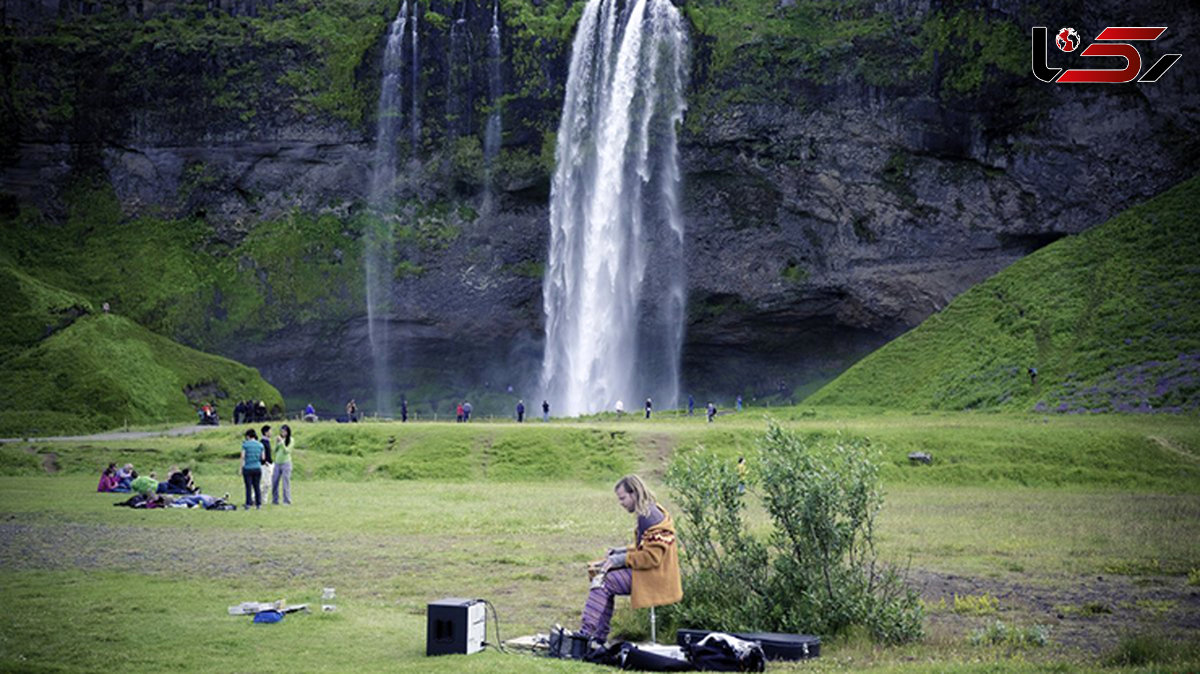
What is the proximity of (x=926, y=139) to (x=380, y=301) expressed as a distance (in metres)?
42.9

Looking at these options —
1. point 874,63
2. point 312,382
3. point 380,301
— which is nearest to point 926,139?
point 874,63

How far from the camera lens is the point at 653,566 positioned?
1111cm

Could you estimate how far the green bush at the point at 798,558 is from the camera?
1179 cm

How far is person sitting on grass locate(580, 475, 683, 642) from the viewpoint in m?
11.1

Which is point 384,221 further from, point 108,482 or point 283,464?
point 283,464

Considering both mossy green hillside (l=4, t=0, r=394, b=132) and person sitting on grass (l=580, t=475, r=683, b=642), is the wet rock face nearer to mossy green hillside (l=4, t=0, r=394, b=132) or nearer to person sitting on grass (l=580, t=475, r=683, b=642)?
mossy green hillside (l=4, t=0, r=394, b=132)

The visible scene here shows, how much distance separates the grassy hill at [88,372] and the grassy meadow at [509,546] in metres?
19.0

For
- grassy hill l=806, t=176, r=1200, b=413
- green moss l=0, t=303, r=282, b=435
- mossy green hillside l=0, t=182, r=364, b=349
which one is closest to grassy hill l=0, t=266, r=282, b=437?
green moss l=0, t=303, r=282, b=435

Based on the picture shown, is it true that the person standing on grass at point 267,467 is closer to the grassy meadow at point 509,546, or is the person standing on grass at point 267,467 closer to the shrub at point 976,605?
the grassy meadow at point 509,546

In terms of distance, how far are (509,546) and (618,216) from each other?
59.4 metres

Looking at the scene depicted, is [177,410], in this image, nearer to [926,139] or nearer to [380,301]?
[380,301]

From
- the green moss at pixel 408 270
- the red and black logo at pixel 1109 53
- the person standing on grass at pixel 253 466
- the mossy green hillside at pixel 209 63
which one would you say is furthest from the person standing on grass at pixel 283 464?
the mossy green hillside at pixel 209 63

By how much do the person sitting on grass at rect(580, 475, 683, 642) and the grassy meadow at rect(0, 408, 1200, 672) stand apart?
0.99 m

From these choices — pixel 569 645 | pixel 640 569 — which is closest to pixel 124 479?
pixel 569 645
